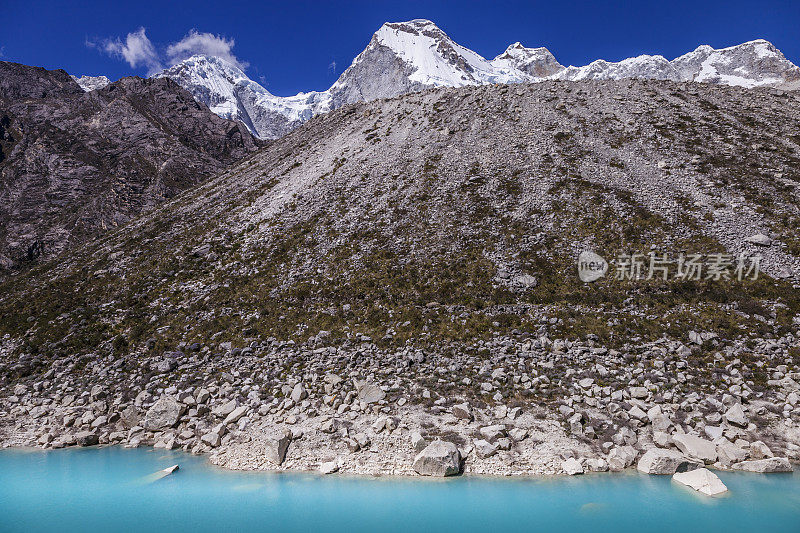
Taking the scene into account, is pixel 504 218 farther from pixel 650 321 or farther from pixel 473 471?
pixel 473 471

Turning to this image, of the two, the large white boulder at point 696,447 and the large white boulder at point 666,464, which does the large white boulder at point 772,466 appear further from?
the large white boulder at point 666,464

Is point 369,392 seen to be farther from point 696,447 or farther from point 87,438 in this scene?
point 87,438

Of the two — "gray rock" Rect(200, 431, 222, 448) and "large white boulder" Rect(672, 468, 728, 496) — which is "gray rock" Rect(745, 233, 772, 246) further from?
"gray rock" Rect(200, 431, 222, 448)

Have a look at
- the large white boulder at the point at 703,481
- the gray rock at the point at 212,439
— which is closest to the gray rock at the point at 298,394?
the gray rock at the point at 212,439

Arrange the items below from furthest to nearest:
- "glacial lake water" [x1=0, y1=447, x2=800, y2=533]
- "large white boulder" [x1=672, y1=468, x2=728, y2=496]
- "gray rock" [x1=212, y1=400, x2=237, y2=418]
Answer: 1. "gray rock" [x1=212, y1=400, x2=237, y2=418]
2. "large white boulder" [x1=672, y1=468, x2=728, y2=496]
3. "glacial lake water" [x1=0, y1=447, x2=800, y2=533]

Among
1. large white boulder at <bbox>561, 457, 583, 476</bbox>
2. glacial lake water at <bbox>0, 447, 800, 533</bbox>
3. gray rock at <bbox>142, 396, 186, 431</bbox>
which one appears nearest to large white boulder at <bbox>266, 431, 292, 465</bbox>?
glacial lake water at <bbox>0, 447, 800, 533</bbox>
